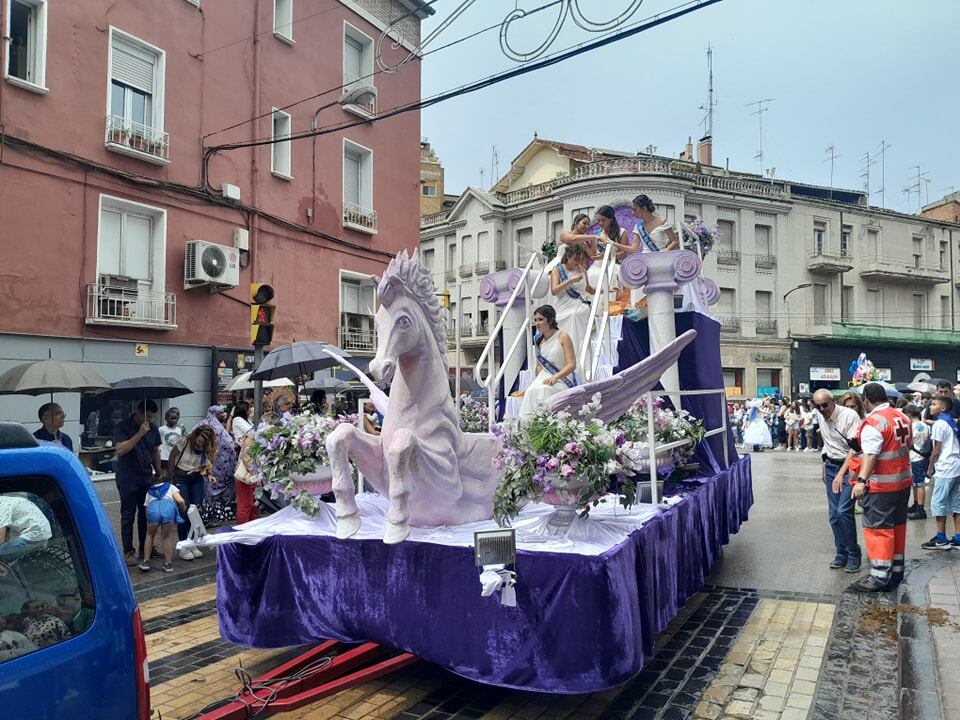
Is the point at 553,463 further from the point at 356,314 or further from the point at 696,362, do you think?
the point at 356,314

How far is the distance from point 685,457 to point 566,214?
28.2 m

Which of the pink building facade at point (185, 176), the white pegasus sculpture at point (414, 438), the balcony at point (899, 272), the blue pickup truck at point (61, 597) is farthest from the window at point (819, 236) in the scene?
the blue pickup truck at point (61, 597)

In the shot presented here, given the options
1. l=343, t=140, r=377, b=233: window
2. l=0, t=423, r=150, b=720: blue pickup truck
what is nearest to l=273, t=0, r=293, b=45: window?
l=343, t=140, r=377, b=233: window

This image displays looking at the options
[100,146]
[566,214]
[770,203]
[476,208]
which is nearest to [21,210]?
[100,146]

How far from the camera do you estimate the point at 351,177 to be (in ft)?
Answer: 61.1

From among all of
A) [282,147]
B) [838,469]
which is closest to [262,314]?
[838,469]

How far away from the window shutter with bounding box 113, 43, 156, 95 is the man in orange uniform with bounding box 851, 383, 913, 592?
13.2m

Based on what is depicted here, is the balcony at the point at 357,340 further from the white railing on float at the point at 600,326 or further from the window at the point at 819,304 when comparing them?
the window at the point at 819,304

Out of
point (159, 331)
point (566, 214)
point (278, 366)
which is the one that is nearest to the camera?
point (278, 366)

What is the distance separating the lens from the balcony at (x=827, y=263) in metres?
35.8

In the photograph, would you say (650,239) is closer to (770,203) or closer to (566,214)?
(566,214)

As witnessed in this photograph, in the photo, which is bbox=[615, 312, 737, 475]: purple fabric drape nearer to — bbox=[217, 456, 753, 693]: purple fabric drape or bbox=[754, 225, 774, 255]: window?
bbox=[217, 456, 753, 693]: purple fabric drape

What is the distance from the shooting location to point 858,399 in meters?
7.54

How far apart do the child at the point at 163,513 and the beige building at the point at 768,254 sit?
25.6 meters
